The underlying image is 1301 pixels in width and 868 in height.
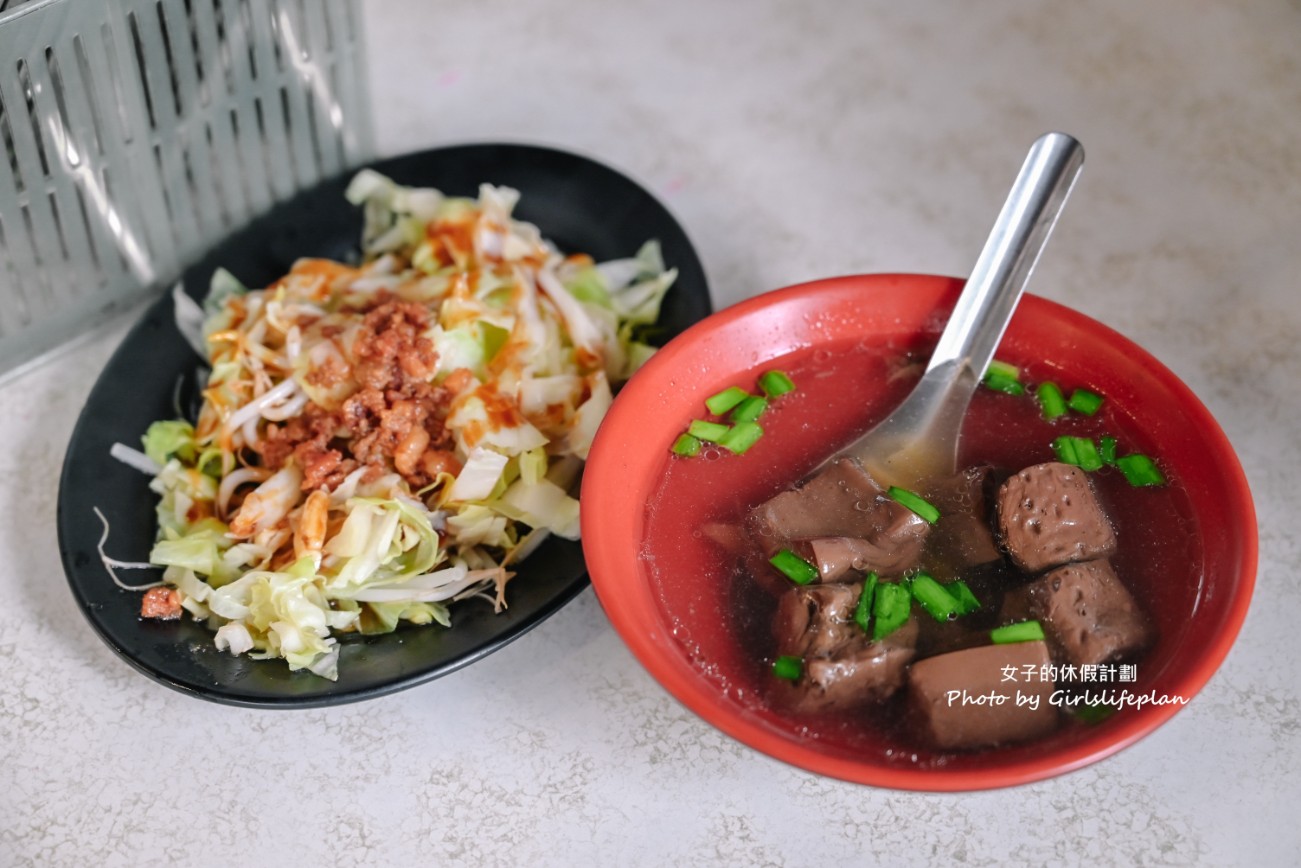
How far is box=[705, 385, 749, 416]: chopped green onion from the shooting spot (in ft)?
5.45

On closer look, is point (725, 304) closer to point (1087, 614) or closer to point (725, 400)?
point (725, 400)

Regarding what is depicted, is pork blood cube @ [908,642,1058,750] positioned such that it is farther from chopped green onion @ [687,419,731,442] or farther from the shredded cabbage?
the shredded cabbage

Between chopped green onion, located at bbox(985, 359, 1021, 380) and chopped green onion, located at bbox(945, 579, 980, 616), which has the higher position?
chopped green onion, located at bbox(985, 359, 1021, 380)

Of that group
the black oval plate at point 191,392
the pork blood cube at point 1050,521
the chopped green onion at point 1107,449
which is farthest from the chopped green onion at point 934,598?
the black oval plate at point 191,392

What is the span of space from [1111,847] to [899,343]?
2.40 feet

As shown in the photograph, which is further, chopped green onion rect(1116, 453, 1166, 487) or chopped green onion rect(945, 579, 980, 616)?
chopped green onion rect(1116, 453, 1166, 487)

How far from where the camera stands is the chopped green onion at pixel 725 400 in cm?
166

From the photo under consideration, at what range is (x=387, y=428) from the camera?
175cm

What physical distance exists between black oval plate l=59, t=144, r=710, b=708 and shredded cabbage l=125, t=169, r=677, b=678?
0.03m

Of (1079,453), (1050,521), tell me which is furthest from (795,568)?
(1079,453)

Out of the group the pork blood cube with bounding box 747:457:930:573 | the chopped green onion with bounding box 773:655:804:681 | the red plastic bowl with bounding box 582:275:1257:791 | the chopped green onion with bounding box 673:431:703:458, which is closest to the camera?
the red plastic bowl with bounding box 582:275:1257:791

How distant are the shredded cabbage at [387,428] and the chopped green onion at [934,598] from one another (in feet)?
1.71

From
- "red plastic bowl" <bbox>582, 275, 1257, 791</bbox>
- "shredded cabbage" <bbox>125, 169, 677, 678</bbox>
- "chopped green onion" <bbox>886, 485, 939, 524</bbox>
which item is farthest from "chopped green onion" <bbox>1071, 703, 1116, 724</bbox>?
"shredded cabbage" <bbox>125, 169, 677, 678</bbox>

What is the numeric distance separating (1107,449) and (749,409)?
1.58ft
